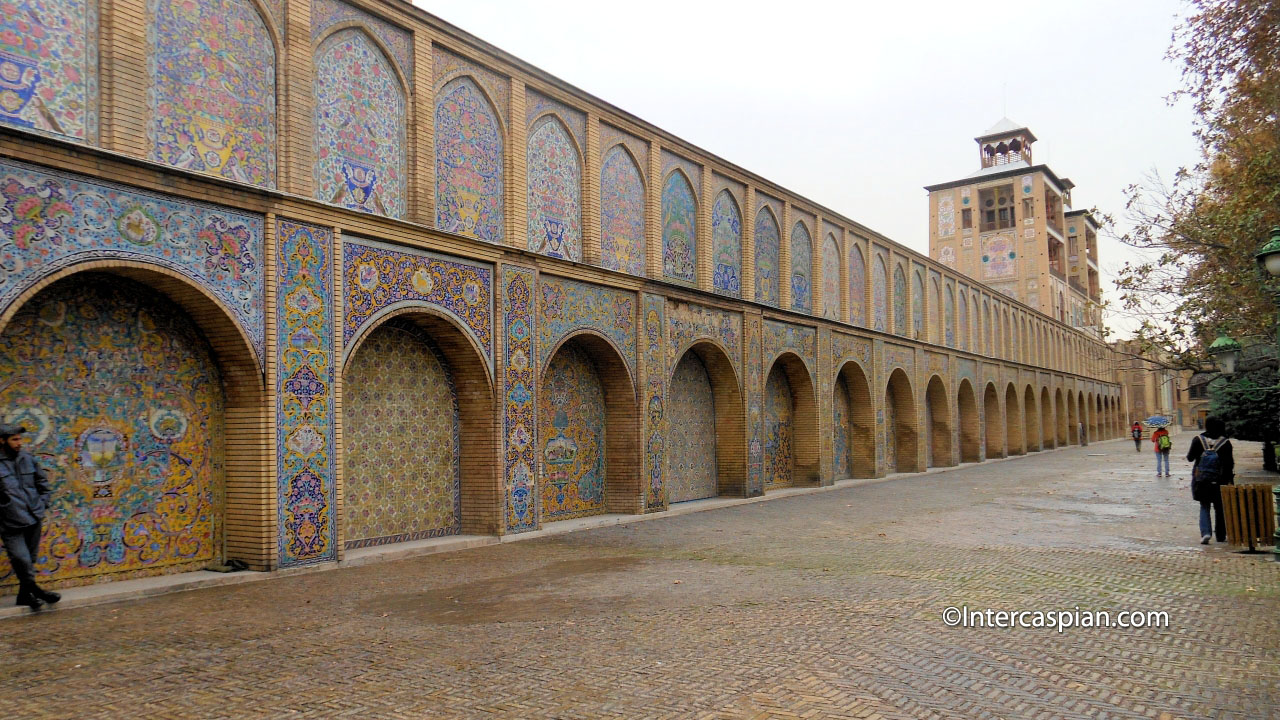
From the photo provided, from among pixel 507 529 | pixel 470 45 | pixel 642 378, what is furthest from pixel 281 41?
pixel 642 378

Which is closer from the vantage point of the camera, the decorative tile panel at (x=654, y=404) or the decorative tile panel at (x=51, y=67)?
the decorative tile panel at (x=51, y=67)

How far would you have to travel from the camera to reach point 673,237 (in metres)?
16.5

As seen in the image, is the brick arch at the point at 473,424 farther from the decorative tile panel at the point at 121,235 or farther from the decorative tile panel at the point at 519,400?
the decorative tile panel at the point at 121,235

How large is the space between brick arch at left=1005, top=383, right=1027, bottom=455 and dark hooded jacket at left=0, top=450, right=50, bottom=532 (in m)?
35.2

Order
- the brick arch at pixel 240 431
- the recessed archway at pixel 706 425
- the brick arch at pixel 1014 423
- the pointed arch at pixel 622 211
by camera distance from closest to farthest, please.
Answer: the brick arch at pixel 240 431 < the pointed arch at pixel 622 211 < the recessed archway at pixel 706 425 < the brick arch at pixel 1014 423

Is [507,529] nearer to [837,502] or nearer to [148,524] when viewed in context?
[148,524]

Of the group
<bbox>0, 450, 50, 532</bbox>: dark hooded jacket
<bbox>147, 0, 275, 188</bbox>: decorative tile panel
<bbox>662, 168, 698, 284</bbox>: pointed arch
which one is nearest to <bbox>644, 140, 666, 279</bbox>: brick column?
<bbox>662, 168, 698, 284</bbox>: pointed arch

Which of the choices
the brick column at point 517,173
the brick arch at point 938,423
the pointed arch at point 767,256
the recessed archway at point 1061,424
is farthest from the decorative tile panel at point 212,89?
the recessed archway at point 1061,424

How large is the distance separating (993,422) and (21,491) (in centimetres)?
3387

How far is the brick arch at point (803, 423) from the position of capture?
20859mm

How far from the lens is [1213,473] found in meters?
10.7

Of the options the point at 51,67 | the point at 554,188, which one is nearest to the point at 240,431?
the point at 51,67

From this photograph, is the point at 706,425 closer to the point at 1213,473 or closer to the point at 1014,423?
the point at 1213,473

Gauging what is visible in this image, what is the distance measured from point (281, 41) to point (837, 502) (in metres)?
12.8
